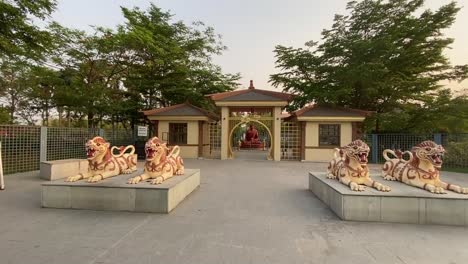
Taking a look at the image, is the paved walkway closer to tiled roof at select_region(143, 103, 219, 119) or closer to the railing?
the railing

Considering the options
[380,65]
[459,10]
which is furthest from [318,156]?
[459,10]

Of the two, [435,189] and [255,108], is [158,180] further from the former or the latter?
[255,108]

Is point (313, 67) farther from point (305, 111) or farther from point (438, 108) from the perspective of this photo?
point (438, 108)

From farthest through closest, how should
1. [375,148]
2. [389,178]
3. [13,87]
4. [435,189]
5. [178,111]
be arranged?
1. [13,87]
2. [178,111]
3. [375,148]
4. [389,178]
5. [435,189]

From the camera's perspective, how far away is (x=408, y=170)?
543 centimetres

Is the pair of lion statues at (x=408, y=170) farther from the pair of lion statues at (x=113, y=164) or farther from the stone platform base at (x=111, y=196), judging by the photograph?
the pair of lion statues at (x=113, y=164)

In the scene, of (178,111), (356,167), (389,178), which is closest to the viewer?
(356,167)

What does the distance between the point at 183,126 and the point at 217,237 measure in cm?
1308

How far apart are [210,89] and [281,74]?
5.19 meters

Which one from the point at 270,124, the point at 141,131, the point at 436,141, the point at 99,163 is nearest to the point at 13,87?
the point at 141,131

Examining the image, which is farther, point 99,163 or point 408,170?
point 99,163

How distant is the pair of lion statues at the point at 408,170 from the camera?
15.5 feet

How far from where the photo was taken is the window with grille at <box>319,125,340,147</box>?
14867mm

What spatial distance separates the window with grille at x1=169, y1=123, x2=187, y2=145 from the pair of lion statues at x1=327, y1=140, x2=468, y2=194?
11595mm
